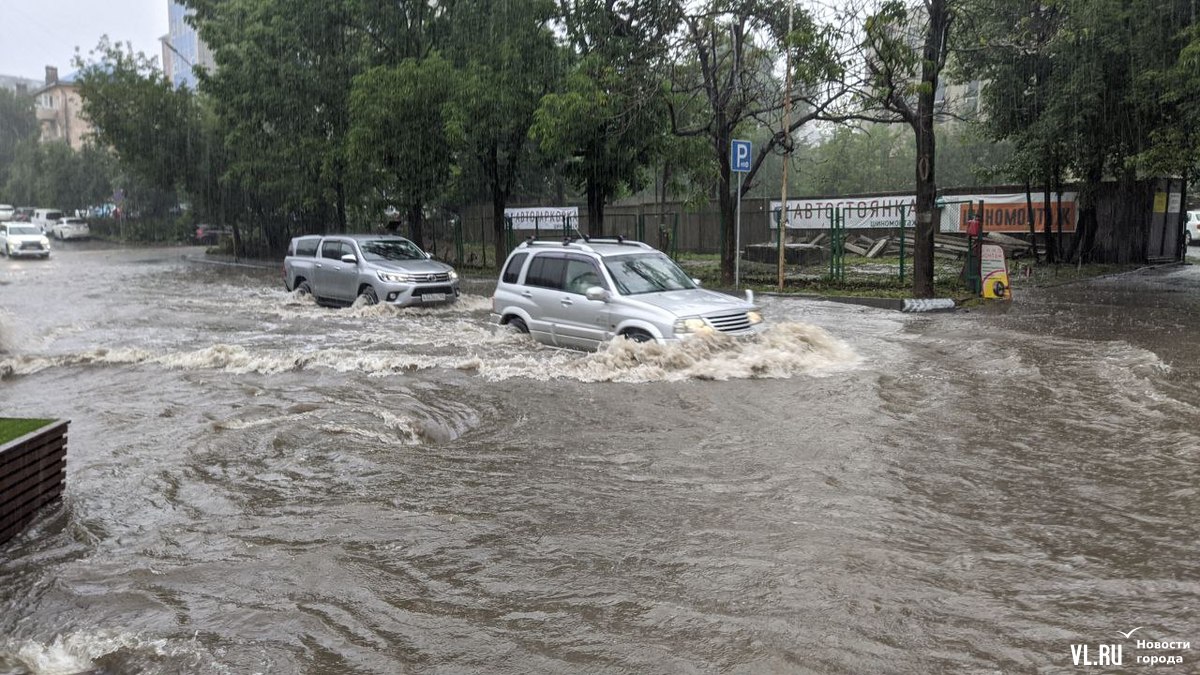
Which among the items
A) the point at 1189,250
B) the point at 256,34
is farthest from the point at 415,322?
the point at 1189,250

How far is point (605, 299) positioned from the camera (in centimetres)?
1141

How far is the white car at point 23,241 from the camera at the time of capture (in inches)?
1649

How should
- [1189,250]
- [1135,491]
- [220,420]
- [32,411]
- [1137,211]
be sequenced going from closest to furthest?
[1135,491]
[220,420]
[32,411]
[1137,211]
[1189,250]

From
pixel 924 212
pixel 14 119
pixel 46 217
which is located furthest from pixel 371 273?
pixel 14 119

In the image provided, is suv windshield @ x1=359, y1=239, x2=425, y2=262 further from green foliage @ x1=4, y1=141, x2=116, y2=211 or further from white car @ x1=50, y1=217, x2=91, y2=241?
white car @ x1=50, y1=217, x2=91, y2=241

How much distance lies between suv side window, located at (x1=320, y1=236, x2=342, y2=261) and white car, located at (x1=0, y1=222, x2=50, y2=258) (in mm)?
29856

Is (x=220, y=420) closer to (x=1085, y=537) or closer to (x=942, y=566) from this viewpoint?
(x=942, y=566)

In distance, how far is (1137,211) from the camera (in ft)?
82.7

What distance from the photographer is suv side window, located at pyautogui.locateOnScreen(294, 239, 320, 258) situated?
66.6ft

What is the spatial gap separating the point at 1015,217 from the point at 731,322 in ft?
66.3

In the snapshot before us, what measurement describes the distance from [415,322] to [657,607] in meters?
12.1

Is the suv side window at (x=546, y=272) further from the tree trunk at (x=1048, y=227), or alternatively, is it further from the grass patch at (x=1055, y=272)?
the tree trunk at (x=1048, y=227)

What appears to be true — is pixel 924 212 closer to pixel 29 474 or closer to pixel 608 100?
pixel 608 100

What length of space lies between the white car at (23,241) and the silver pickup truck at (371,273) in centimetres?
2878
